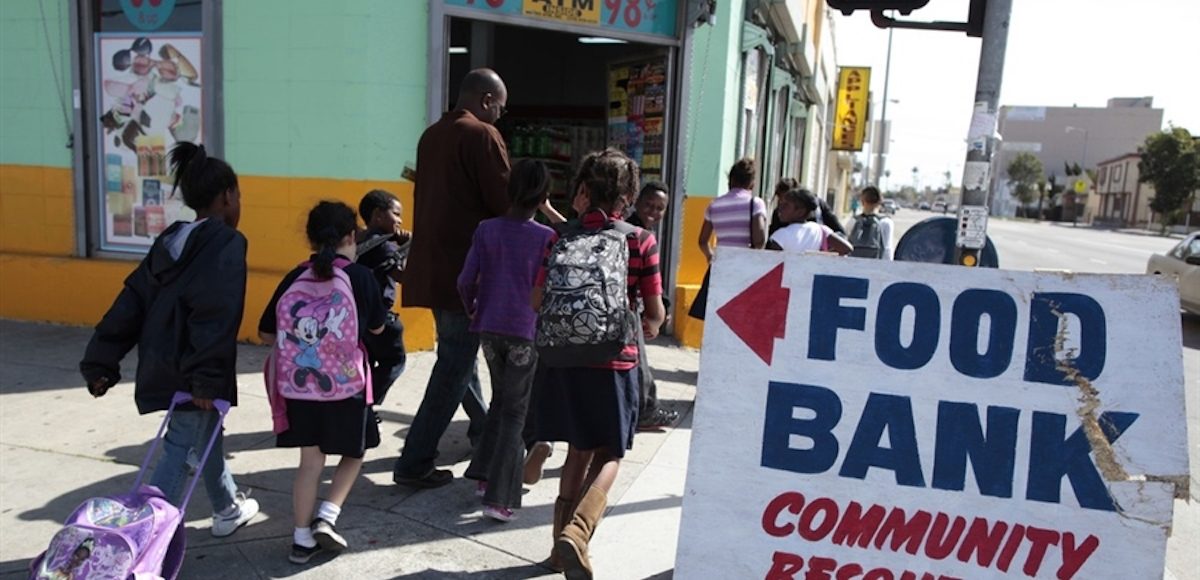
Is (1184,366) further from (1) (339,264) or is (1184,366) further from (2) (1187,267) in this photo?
(2) (1187,267)

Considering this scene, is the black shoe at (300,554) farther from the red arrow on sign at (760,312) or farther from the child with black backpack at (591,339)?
the red arrow on sign at (760,312)

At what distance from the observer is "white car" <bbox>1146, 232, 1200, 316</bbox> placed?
12.1 meters

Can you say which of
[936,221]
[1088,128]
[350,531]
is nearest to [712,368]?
[936,221]

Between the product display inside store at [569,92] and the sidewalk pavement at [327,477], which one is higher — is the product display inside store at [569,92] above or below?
above

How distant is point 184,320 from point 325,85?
3884 mm

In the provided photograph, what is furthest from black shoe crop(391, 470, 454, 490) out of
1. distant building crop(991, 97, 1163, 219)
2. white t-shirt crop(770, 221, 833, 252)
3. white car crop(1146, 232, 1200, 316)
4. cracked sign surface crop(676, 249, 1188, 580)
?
distant building crop(991, 97, 1163, 219)

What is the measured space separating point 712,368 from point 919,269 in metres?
0.75

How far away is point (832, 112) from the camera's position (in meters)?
32.2

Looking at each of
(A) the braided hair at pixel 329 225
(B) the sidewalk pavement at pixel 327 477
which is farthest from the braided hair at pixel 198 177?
(B) the sidewalk pavement at pixel 327 477

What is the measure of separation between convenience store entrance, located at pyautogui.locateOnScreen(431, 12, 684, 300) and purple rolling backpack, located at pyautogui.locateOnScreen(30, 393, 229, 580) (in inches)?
178

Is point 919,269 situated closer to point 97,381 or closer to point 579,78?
point 97,381

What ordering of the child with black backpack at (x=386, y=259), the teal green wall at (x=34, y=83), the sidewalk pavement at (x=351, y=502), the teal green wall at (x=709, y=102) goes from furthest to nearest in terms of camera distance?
the teal green wall at (x=709, y=102)
the teal green wall at (x=34, y=83)
the child with black backpack at (x=386, y=259)
the sidewalk pavement at (x=351, y=502)

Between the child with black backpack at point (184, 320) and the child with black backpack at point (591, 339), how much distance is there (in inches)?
47.0

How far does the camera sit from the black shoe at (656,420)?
541 cm
